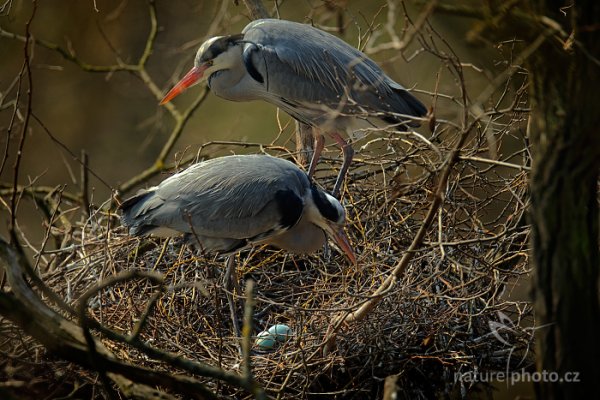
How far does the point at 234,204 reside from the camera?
3.54 meters

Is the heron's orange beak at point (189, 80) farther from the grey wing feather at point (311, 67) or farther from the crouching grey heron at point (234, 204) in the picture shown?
the crouching grey heron at point (234, 204)

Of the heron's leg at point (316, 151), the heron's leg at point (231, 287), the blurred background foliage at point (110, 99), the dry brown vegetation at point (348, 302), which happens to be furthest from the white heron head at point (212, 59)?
the blurred background foliage at point (110, 99)

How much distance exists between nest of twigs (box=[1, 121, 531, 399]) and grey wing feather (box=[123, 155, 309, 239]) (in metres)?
0.17

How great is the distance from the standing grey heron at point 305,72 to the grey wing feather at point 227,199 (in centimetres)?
55

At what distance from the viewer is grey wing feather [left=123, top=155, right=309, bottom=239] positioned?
3516 mm

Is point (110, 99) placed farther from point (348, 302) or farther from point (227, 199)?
point (348, 302)

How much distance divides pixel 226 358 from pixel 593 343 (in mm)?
1666

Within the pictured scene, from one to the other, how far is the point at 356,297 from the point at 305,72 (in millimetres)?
1616

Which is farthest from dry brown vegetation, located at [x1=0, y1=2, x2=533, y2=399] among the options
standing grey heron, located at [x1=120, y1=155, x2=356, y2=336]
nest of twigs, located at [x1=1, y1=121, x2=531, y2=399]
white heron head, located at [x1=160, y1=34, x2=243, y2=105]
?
white heron head, located at [x1=160, y1=34, x2=243, y2=105]

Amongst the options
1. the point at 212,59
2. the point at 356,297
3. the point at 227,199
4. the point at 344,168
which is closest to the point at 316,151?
the point at 344,168

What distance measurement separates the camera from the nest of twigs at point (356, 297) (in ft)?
10.4

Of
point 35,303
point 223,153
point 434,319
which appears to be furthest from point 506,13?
point 223,153

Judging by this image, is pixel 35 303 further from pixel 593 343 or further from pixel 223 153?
pixel 223 153

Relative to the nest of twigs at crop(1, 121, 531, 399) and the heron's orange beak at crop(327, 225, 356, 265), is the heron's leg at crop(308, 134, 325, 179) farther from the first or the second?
the heron's orange beak at crop(327, 225, 356, 265)
